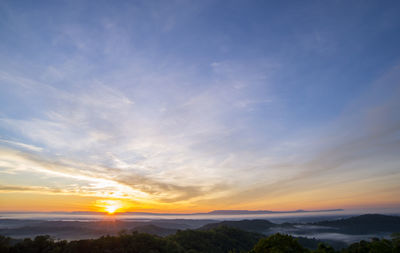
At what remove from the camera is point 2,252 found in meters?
43.2

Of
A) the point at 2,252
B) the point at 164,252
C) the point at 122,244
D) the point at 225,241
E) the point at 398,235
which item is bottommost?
the point at 225,241

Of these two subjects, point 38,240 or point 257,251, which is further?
point 38,240

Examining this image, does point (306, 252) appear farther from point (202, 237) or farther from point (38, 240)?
point (202, 237)

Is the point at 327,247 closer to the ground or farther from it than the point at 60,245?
farther from it

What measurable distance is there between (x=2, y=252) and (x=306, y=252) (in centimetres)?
5511

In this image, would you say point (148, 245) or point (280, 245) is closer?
point (280, 245)

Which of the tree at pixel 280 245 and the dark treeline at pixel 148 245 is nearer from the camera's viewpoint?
the tree at pixel 280 245

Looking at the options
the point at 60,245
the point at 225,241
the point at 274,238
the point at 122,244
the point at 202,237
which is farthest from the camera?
the point at 225,241

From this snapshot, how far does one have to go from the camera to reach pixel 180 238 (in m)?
144

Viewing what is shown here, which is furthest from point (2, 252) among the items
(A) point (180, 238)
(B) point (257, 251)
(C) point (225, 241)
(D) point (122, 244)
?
(C) point (225, 241)

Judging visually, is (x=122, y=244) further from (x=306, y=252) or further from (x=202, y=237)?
(x=202, y=237)

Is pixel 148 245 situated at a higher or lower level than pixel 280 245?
lower

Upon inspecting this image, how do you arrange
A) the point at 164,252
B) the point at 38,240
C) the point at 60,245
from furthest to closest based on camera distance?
the point at 164,252, the point at 60,245, the point at 38,240

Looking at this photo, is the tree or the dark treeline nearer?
the tree
